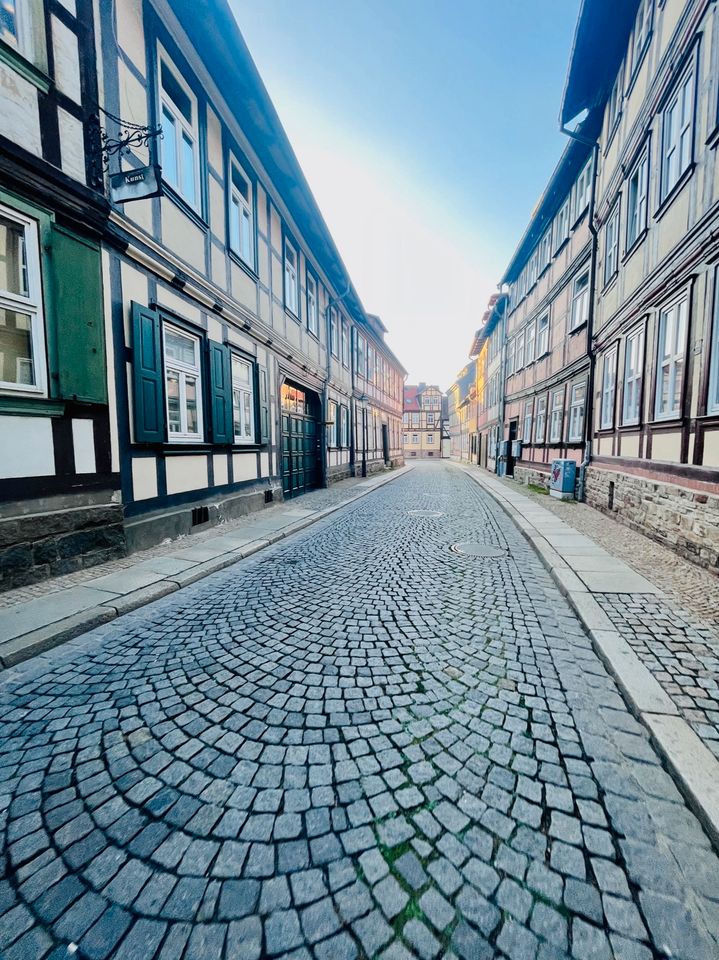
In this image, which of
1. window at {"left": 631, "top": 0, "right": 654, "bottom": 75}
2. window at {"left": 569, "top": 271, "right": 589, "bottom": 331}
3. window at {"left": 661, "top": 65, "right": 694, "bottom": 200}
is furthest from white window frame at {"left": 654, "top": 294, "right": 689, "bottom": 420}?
window at {"left": 631, "top": 0, "right": 654, "bottom": 75}

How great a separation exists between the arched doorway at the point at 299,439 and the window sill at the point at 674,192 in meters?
8.98

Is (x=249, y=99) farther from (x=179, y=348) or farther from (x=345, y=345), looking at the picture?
(x=345, y=345)

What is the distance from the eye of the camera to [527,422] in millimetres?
17578

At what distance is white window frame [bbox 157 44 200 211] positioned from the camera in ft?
20.6

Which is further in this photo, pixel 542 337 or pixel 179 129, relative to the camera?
pixel 542 337

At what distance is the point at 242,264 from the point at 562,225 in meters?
11.7

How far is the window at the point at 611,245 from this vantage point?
954cm

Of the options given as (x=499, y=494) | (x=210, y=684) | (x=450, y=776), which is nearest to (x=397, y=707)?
(x=450, y=776)

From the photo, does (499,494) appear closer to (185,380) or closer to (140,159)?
(185,380)

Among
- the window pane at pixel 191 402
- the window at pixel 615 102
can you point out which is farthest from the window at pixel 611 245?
the window pane at pixel 191 402

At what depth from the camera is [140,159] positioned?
228 inches

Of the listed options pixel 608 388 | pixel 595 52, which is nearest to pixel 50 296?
pixel 608 388

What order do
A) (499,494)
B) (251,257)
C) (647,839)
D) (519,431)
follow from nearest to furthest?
1. (647,839)
2. (251,257)
3. (499,494)
4. (519,431)

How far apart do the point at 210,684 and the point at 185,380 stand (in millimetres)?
5838
